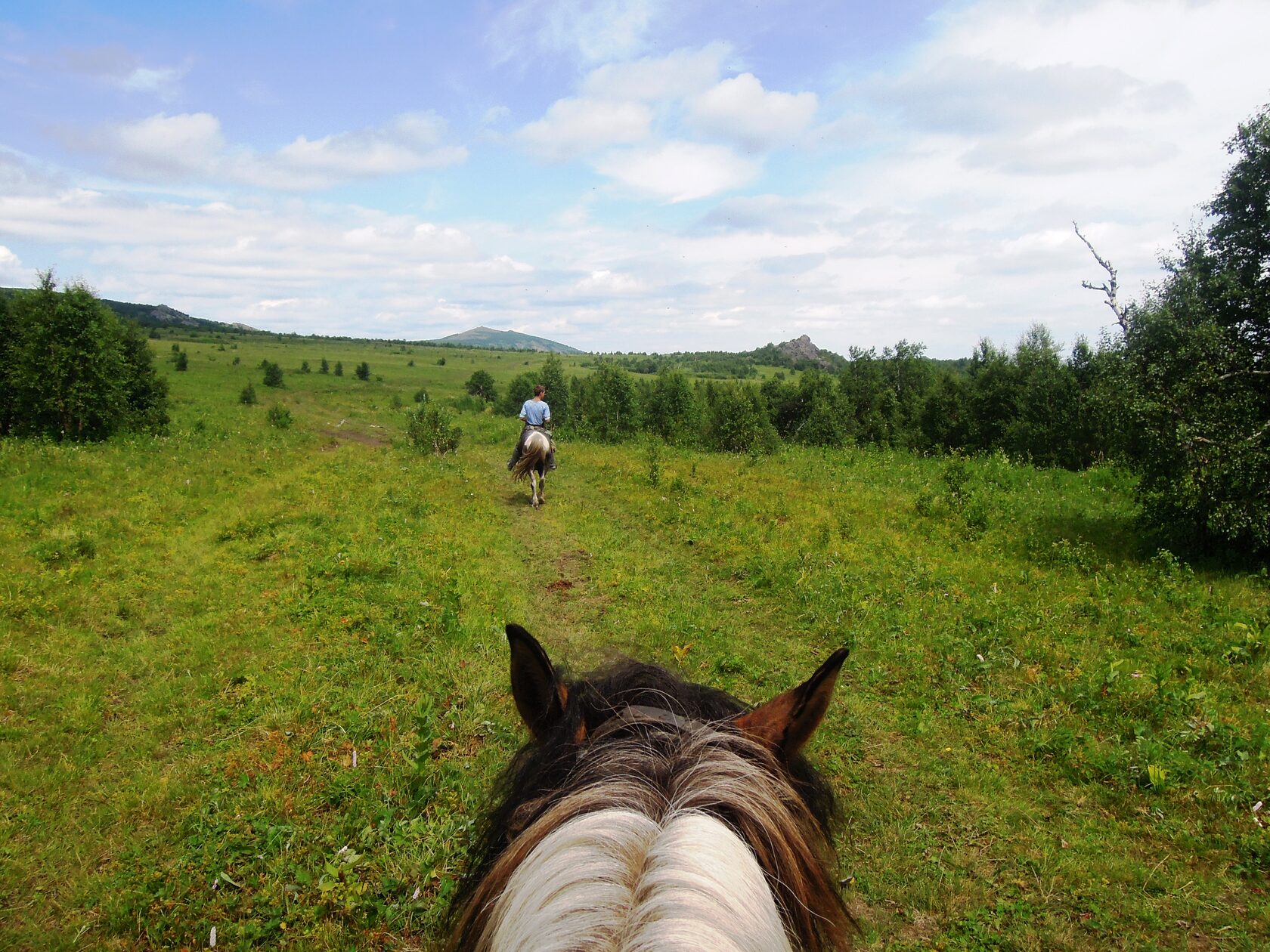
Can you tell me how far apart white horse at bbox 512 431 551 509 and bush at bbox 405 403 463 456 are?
925 cm

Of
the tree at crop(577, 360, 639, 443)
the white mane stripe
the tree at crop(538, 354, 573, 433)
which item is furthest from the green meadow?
the tree at crop(538, 354, 573, 433)

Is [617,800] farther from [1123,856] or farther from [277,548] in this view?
[277,548]

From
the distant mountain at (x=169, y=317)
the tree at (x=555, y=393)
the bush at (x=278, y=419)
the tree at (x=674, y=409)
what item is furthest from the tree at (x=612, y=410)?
the distant mountain at (x=169, y=317)

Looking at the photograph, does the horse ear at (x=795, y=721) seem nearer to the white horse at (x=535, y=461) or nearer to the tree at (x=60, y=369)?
the white horse at (x=535, y=461)

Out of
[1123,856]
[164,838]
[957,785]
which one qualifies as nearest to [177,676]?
[164,838]

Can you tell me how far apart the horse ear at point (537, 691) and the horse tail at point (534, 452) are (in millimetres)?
11655

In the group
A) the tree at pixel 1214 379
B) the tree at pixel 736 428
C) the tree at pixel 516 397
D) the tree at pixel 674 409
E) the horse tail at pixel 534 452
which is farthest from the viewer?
the tree at pixel 516 397

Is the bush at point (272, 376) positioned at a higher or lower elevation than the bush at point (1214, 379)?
higher

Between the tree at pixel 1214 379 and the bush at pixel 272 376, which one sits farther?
the bush at pixel 272 376

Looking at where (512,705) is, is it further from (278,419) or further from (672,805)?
(278,419)

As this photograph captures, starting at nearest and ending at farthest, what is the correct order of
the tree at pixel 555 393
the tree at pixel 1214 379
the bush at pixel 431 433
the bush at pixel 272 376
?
the tree at pixel 1214 379 → the bush at pixel 431 433 → the tree at pixel 555 393 → the bush at pixel 272 376

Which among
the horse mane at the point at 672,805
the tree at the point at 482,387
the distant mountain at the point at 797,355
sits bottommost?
the horse mane at the point at 672,805

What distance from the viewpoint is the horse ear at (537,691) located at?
181 cm

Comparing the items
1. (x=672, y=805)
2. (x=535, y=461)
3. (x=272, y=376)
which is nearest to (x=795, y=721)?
(x=672, y=805)
